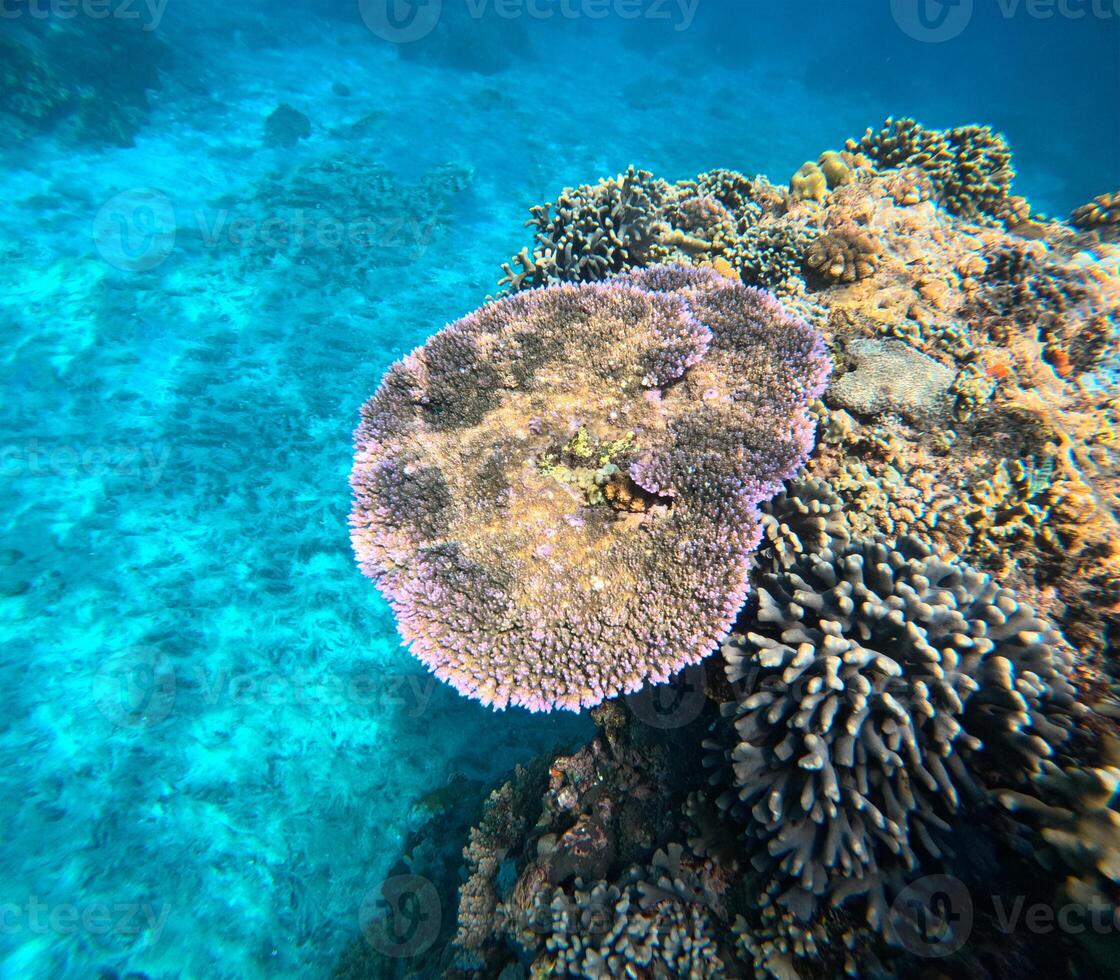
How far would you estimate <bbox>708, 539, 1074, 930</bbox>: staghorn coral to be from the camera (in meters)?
2.66

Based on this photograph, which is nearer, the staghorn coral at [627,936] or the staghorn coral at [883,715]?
the staghorn coral at [883,715]

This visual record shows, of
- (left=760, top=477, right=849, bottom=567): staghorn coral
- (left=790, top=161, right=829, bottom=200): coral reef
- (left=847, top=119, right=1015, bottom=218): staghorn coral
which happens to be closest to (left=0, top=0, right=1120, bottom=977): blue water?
(left=760, top=477, right=849, bottom=567): staghorn coral

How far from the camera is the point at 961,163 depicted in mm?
6422

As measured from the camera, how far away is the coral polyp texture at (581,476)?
3.19 metres

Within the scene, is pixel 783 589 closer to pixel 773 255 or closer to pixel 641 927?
A: pixel 641 927

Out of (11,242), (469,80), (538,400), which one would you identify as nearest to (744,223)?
(538,400)

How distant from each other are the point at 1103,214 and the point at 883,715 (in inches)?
258

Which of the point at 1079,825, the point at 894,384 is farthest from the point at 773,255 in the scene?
the point at 1079,825

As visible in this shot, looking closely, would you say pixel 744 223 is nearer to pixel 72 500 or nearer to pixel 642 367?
pixel 642 367

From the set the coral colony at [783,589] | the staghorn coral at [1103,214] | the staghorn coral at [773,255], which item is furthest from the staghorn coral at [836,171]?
the staghorn coral at [1103,214]

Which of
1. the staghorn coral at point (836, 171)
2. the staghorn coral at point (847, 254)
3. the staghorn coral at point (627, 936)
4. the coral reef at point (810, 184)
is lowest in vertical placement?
the staghorn coral at point (627, 936)

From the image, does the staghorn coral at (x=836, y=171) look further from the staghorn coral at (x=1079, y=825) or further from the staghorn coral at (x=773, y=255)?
the staghorn coral at (x=1079, y=825)

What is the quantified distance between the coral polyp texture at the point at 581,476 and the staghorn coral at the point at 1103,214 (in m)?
4.72

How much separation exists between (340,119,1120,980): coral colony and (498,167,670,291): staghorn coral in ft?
3.80
